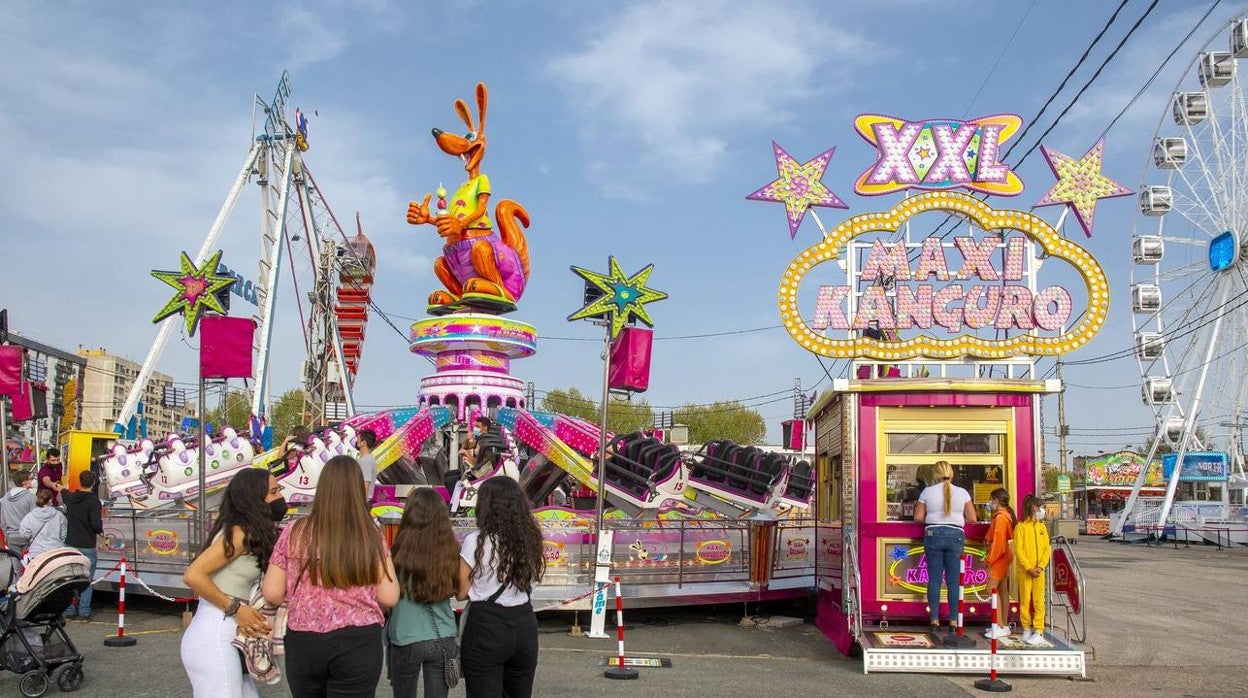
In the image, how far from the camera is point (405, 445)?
19.5m

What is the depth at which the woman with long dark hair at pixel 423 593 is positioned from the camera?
4.96 metres

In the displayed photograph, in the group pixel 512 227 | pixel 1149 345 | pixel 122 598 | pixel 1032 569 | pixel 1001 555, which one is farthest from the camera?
pixel 1149 345

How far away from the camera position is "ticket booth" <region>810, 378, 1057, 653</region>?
10.8m

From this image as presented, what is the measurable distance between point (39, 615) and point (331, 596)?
16.4 ft

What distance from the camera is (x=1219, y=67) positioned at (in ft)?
107

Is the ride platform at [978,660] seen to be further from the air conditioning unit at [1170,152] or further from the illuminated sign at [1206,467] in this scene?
the illuminated sign at [1206,467]

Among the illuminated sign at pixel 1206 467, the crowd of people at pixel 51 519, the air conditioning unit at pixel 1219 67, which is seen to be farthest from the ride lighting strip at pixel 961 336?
the illuminated sign at pixel 1206 467

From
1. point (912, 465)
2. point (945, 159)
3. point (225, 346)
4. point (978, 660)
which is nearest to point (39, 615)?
point (225, 346)

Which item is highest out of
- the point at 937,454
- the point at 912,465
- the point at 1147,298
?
the point at 1147,298

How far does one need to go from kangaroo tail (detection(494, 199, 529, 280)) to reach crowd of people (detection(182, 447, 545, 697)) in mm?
18015

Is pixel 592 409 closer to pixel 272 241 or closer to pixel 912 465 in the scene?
pixel 272 241

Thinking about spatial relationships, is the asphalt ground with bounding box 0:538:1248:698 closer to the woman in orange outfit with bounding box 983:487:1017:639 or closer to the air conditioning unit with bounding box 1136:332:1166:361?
the woman in orange outfit with bounding box 983:487:1017:639

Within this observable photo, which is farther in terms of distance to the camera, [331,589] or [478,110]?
[478,110]

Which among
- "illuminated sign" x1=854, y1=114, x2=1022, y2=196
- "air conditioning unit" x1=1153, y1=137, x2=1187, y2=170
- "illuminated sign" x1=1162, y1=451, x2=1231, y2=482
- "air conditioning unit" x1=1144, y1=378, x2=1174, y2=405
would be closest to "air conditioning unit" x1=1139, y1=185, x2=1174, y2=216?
"air conditioning unit" x1=1153, y1=137, x2=1187, y2=170
